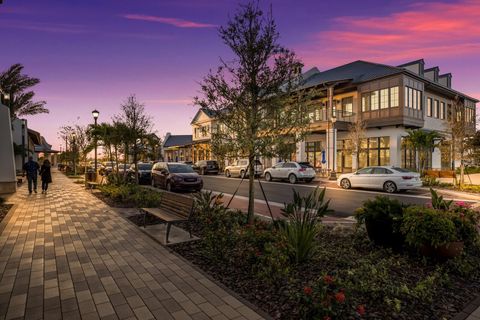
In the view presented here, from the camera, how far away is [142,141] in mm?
16516

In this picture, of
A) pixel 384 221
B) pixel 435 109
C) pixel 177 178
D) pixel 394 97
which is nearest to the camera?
pixel 384 221

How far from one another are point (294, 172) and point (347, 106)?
43.5 ft

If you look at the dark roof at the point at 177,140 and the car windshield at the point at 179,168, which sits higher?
the dark roof at the point at 177,140

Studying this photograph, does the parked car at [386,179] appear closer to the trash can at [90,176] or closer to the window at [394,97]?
the window at [394,97]

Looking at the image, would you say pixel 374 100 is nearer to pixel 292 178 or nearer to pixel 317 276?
pixel 292 178

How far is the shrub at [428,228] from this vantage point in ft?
15.6

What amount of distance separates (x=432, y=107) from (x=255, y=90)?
3224cm

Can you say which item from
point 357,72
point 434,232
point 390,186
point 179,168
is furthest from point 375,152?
point 434,232

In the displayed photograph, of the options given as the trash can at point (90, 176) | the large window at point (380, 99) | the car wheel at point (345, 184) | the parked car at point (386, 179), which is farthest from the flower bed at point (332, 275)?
the large window at point (380, 99)

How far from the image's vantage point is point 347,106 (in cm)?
3133

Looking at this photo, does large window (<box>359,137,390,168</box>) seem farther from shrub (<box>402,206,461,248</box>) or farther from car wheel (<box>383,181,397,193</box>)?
shrub (<box>402,206,461,248</box>)

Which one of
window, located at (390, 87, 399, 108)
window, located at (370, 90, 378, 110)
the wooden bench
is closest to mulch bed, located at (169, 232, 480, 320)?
the wooden bench

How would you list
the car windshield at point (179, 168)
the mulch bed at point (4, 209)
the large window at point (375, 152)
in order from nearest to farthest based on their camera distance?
the mulch bed at point (4, 209) < the car windshield at point (179, 168) < the large window at point (375, 152)

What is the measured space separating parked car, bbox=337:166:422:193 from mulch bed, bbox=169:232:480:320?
11.7 m
